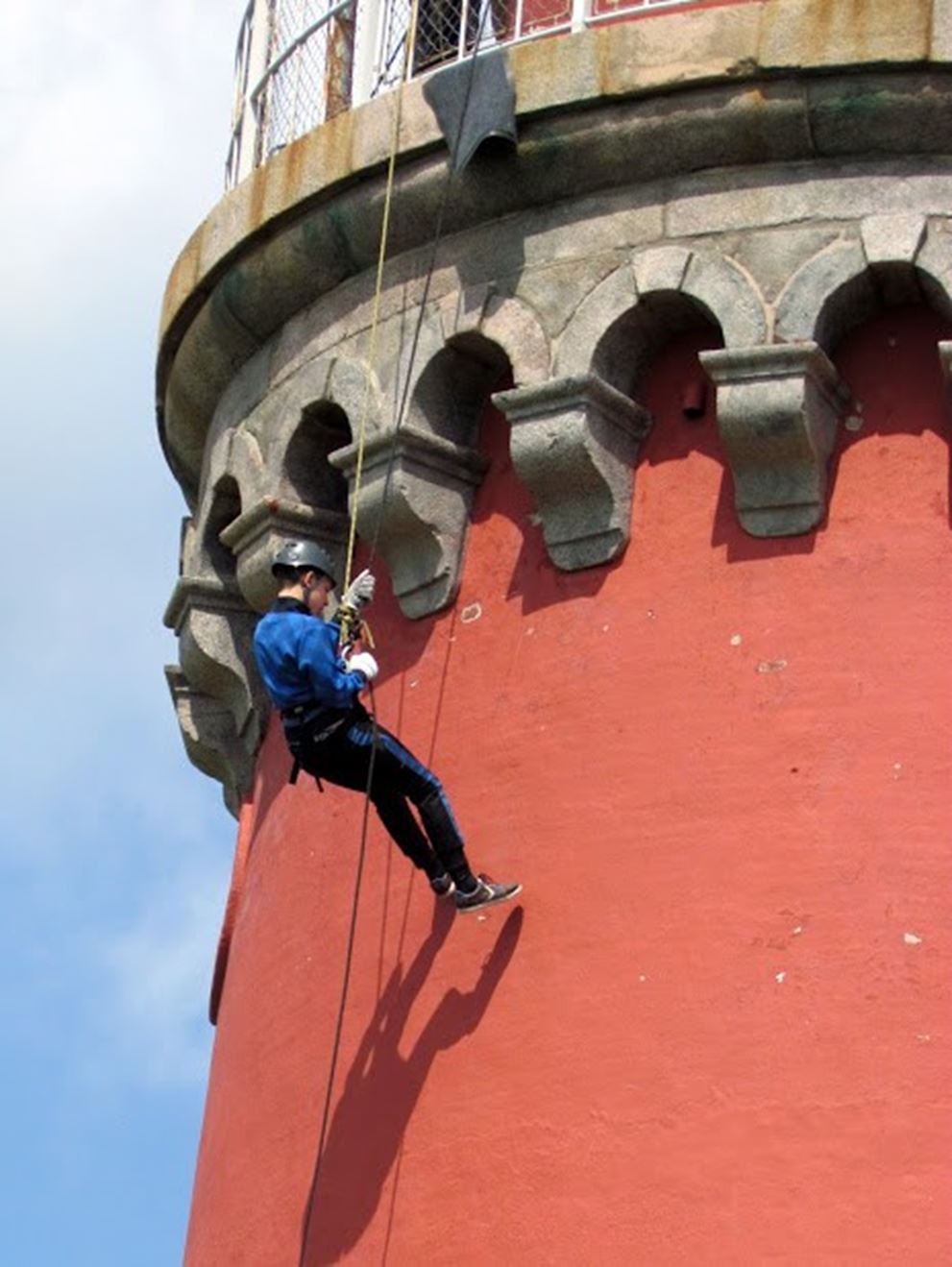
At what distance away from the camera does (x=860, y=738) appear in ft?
41.2

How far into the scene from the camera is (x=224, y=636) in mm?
14852

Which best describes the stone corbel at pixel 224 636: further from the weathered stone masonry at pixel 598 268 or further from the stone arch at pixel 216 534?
the weathered stone masonry at pixel 598 268

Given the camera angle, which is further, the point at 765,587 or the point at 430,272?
the point at 430,272

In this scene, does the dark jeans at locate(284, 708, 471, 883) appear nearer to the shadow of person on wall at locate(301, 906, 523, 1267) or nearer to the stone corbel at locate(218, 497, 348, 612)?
the shadow of person on wall at locate(301, 906, 523, 1267)

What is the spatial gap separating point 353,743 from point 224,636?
6.47 ft

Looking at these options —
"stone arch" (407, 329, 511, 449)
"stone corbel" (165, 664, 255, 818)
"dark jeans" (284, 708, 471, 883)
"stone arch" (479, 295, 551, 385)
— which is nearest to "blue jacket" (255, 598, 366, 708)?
"dark jeans" (284, 708, 471, 883)

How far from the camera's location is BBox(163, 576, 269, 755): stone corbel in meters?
14.8

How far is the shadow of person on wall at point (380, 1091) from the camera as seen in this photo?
1288cm

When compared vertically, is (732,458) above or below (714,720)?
above

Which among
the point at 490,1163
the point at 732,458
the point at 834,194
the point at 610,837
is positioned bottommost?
the point at 490,1163

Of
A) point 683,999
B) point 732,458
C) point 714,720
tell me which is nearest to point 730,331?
point 732,458

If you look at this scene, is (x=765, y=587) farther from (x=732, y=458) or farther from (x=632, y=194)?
(x=632, y=194)

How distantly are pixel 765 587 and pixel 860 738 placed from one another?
653mm

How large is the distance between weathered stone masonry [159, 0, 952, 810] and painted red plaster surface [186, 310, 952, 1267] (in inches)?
6.5
